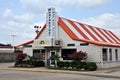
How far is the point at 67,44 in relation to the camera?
32.3m

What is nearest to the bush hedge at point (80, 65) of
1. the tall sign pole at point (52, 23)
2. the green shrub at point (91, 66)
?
the green shrub at point (91, 66)

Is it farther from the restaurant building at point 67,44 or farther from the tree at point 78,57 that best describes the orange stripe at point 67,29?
the tree at point 78,57

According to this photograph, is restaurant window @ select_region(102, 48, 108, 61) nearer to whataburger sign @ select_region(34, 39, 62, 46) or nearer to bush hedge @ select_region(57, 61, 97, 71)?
bush hedge @ select_region(57, 61, 97, 71)

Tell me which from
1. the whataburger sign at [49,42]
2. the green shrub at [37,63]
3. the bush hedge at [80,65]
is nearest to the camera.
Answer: the bush hedge at [80,65]

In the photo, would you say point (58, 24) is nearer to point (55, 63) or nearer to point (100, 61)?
point (55, 63)

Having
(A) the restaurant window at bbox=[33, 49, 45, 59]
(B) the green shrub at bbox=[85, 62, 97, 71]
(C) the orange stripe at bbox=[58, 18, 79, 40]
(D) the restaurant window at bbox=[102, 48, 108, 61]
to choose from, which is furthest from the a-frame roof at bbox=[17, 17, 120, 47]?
(B) the green shrub at bbox=[85, 62, 97, 71]

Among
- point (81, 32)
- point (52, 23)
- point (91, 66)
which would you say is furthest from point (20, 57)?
point (91, 66)

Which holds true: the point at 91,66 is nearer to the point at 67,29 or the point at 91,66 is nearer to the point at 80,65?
the point at 80,65

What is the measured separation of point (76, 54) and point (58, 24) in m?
6.00

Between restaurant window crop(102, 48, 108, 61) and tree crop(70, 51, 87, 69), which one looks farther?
restaurant window crop(102, 48, 108, 61)

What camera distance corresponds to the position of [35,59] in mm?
35594

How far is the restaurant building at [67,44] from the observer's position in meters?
30.5

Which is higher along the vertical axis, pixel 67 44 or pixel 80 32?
pixel 80 32

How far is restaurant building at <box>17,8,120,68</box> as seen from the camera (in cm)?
3055
